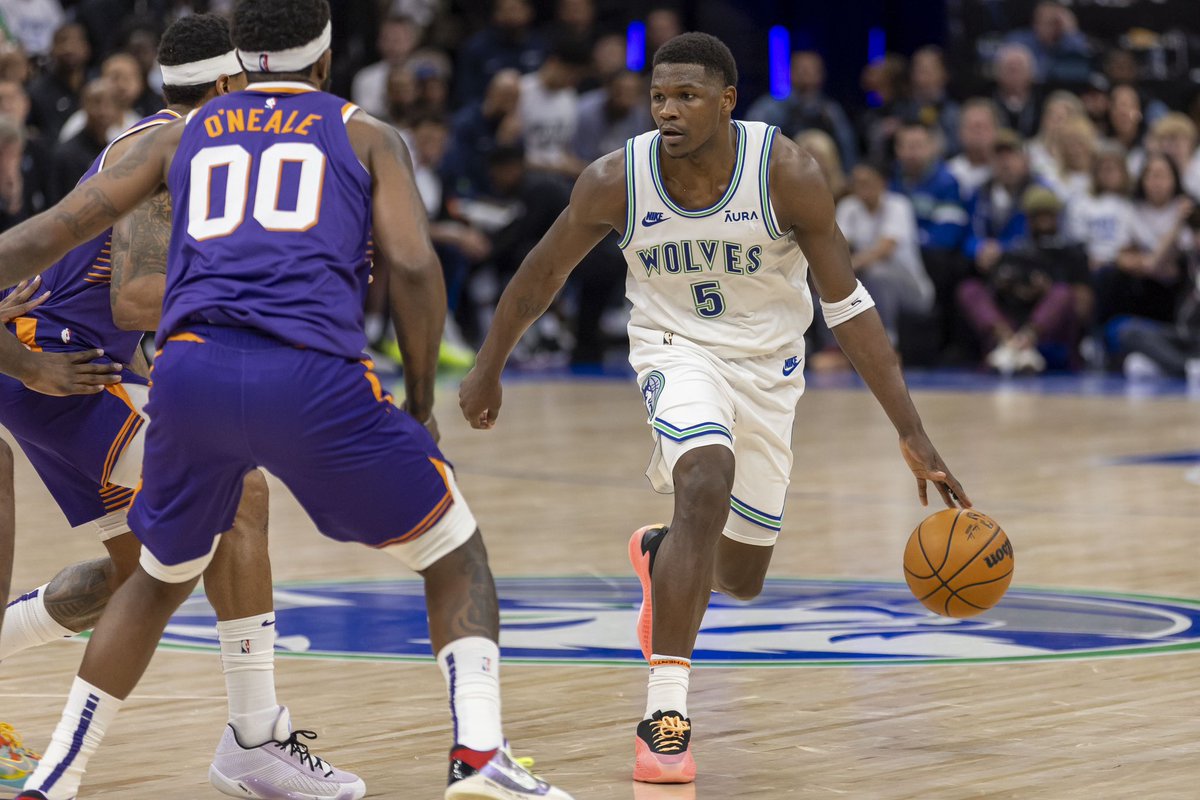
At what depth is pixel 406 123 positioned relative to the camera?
17578mm

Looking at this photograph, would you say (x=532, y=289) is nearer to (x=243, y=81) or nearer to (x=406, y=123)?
(x=243, y=81)

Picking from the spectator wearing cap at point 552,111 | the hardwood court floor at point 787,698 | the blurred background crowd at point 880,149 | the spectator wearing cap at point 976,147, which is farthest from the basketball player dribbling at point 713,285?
the spectator wearing cap at point 552,111

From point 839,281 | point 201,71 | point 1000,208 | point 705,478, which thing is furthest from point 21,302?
point 1000,208

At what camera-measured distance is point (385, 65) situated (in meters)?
18.2

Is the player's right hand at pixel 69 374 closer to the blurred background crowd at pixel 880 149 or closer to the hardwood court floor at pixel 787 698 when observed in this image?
the hardwood court floor at pixel 787 698

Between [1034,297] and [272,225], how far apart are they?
42.6 feet

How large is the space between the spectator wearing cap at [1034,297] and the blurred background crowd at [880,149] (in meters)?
0.02

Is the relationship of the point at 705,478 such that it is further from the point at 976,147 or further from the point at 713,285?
the point at 976,147

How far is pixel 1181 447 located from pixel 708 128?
7.09 meters

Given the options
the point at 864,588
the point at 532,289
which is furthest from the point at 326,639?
the point at 864,588

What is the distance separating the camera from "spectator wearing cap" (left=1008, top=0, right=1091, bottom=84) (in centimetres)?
1877

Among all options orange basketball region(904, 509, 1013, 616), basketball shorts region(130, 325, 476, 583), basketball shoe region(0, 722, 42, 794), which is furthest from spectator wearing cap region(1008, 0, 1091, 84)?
basketball shorts region(130, 325, 476, 583)

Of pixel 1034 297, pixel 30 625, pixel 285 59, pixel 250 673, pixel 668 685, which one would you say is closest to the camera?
pixel 285 59

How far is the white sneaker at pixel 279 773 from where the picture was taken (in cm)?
457
